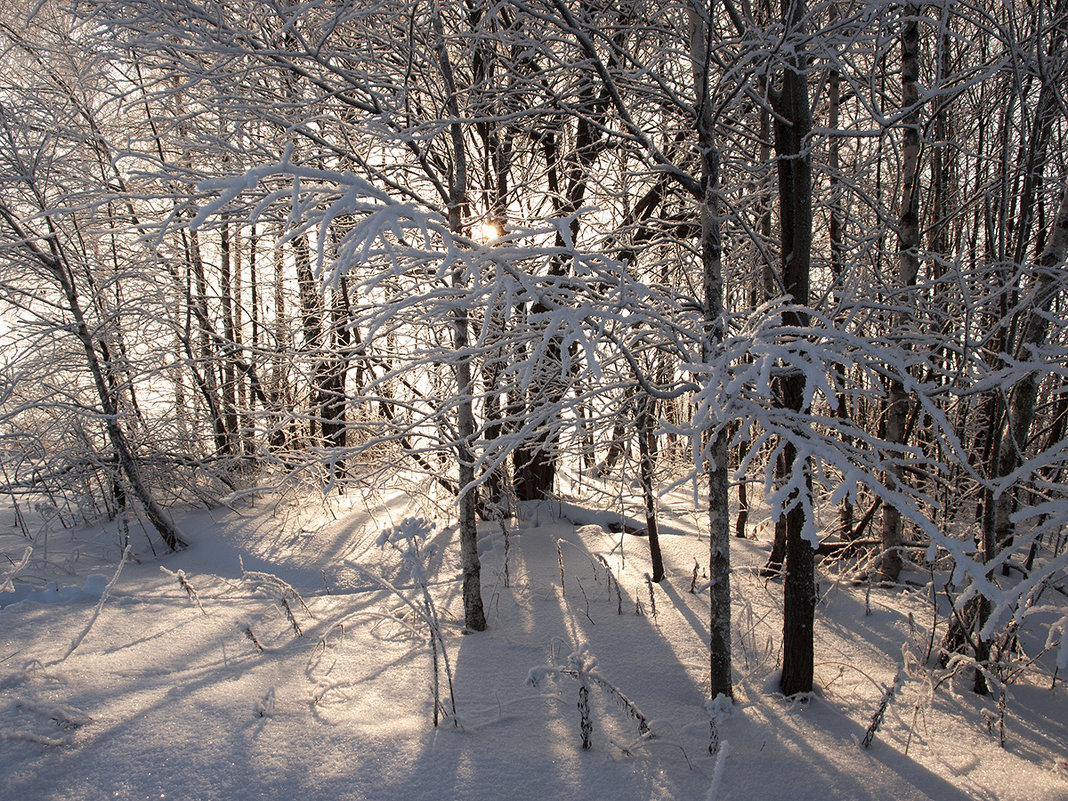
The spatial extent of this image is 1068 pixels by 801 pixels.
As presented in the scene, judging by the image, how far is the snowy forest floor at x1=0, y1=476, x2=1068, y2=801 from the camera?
2578 mm

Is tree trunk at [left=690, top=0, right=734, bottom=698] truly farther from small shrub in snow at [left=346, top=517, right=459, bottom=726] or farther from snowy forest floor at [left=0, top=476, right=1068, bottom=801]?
small shrub in snow at [left=346, top=517, right=459, bottom=726]

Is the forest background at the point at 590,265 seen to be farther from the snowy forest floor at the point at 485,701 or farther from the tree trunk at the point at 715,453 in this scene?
the snowy forest floor at the point at 485,701

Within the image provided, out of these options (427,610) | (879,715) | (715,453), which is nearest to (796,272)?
(715,453)

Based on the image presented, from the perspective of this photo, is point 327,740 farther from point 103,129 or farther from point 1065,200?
point 103,129

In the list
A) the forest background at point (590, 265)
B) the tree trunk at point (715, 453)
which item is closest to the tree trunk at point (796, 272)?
the forest background at point (590, 265)

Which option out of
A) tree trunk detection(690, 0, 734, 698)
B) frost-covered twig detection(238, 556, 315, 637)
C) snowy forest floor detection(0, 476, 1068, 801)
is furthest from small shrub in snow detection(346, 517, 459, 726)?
→ tree trunk detection(690, 0, 734, 698)


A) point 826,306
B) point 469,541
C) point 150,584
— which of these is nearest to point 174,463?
point 150,584

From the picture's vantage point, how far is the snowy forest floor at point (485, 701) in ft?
8.46

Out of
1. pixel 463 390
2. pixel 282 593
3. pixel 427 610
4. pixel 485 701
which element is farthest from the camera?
pixel 282 593

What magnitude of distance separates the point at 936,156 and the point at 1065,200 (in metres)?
3.17

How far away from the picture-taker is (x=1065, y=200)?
3.11 meters

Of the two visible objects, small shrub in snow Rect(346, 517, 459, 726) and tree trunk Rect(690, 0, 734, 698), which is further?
tree trunk Rect(690, 0, 734, 698)

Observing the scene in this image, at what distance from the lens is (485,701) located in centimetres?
327

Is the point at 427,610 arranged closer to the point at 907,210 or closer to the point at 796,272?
the point at 796,272
